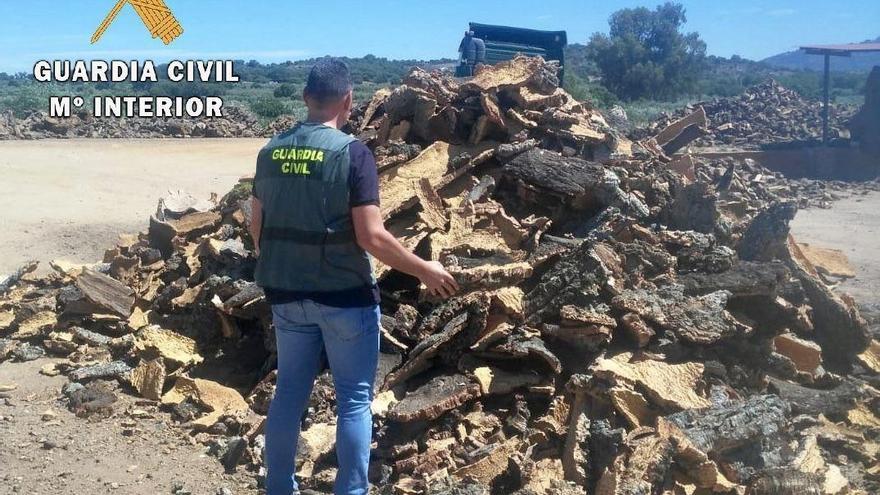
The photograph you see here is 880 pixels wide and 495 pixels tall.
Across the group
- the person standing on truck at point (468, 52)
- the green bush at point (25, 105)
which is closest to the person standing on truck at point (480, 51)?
the person standing on truck at point (468, 52)

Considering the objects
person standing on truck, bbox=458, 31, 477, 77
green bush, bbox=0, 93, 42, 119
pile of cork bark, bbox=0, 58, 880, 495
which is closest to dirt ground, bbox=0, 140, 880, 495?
pile of cork bark, bbox=0, 58, 880, 495

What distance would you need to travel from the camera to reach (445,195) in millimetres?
6043

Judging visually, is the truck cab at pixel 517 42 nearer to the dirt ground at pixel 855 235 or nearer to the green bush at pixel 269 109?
the dirt ground at pixel 855 235

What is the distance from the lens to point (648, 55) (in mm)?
49281

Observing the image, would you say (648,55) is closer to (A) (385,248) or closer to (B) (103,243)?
(B) (103,243)

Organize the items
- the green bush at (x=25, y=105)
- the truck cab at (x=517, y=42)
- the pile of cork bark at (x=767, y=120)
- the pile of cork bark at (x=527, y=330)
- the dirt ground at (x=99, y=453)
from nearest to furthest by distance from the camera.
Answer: the pile of cork bark at (x=527, y=330) < the dirt ground at (x=99, y=453) < the truck cab at (x=517, y=42) < the pile of cork bark at (x=767, y=120) < the green bush at (x=25, y=105)

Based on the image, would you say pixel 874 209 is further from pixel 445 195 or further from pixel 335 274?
pixel 335 274

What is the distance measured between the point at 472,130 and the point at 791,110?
2161cm

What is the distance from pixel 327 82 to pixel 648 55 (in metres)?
49.5

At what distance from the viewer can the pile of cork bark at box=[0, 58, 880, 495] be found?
12.7 feet

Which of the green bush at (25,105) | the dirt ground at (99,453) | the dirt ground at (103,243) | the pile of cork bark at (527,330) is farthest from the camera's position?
the green bush at (25,105)

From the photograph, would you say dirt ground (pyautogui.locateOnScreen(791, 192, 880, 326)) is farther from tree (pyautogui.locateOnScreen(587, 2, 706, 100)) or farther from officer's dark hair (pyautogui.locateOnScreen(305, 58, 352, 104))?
tree (pyautogui.locateOnScreen(587, 2, 706, 100))

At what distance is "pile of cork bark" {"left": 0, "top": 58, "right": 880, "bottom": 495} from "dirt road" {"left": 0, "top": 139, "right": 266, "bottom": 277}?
248 cm

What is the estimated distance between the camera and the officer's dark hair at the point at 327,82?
9.90 ft
